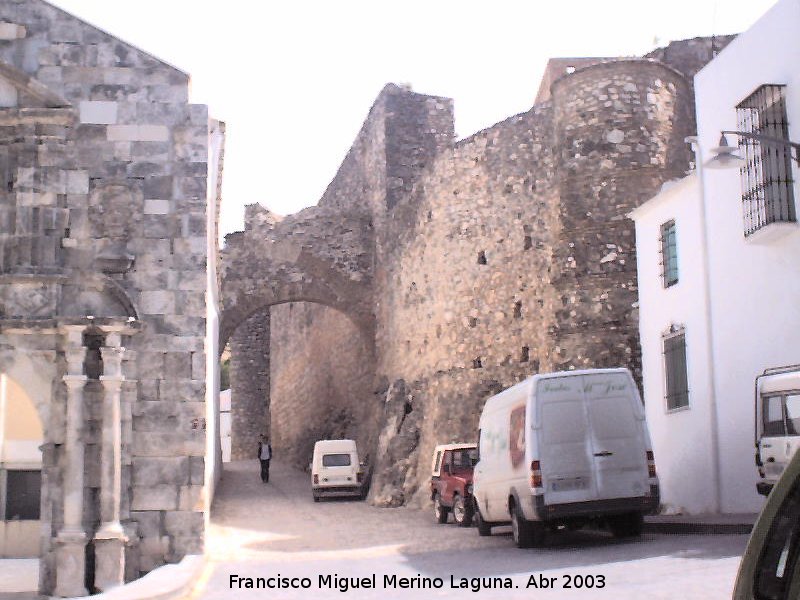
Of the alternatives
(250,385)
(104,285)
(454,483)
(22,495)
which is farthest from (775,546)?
(250,385)

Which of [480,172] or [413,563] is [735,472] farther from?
[480,172]

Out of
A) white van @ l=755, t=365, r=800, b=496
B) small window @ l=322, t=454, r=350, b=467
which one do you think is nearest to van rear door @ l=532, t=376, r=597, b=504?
white van @ l=755, t=365, r=800, b=496

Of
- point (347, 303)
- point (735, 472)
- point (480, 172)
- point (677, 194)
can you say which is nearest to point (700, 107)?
point (677, 194)

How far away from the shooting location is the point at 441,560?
39.7ft

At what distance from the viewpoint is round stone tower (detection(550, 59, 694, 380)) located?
1891cm

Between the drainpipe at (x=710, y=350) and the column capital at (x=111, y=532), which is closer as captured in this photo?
the column capital at (x=111, y=532)

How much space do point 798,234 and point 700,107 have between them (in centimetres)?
335

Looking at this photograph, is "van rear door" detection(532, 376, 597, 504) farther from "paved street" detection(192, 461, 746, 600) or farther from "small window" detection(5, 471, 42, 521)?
"small window" detection(5, 471, 42, 521)

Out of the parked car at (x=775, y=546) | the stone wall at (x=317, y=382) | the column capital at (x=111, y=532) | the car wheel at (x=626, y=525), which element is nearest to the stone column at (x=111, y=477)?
the column capital at (x=111, y=532)

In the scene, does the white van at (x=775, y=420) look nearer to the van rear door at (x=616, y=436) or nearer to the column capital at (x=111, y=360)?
the van rear door at (x=616, y=436)

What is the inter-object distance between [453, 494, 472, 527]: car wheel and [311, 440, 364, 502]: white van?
659cm

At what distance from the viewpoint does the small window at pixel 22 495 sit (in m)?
16.0

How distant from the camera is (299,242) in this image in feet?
91.0

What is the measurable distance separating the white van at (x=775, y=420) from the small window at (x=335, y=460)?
13993mm
